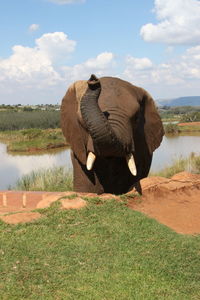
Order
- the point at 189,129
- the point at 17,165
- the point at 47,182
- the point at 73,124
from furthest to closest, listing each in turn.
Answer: the point at 189,129, the point at 17,165, the point at 47,182, the point at 73,124

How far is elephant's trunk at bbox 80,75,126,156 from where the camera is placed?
17.3 ft

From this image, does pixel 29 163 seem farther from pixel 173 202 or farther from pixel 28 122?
pixel 28 122

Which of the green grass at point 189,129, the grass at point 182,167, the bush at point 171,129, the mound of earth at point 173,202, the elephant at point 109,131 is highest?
the elephant at point 109,131

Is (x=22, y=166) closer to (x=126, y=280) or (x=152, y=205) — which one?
(x=152, y=205)

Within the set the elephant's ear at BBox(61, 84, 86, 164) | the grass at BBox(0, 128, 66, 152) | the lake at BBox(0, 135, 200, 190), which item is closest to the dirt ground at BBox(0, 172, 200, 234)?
the elephant's ear at BBox(61, 84, 86, 164)

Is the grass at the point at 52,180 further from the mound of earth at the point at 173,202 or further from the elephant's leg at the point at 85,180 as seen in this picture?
the mound of earth at the point at 173,202

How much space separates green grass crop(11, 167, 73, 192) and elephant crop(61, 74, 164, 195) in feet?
13.3

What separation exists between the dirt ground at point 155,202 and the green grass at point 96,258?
35 cm

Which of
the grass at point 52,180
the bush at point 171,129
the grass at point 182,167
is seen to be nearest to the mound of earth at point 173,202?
the grass at point 52,180

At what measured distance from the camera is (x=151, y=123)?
7445 millimetres

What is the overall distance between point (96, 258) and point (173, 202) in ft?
9.25

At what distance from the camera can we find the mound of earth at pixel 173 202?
18.2 ft

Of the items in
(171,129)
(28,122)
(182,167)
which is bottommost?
(171,129)

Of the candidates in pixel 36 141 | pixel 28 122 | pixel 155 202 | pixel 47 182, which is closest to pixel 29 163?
pixel 36 141
